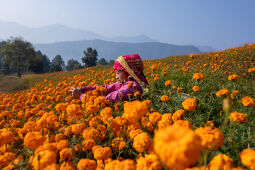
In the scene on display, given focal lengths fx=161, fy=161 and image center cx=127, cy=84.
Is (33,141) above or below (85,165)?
above

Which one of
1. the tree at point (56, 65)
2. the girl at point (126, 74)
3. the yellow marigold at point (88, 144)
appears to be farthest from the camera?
the tree at point (56, 65)

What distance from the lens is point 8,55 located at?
38.0 m

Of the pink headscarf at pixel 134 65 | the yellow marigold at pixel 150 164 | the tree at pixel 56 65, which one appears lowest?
Answer: the yellow marigold at pixel 150 164

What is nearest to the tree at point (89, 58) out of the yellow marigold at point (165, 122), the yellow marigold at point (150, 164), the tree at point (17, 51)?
the tree at point (17, 51)

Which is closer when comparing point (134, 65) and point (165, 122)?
point (165, 122)

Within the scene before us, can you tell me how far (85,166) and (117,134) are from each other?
638mm

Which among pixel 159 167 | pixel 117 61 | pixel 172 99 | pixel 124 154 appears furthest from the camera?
pixel 117 61

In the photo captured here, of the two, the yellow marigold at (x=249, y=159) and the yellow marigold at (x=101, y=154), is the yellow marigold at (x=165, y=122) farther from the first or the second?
the yellow marigold at (x=249, y=159)

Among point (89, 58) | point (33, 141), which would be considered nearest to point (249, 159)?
point (33, 141)

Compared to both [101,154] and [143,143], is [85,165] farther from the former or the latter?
[143,143]

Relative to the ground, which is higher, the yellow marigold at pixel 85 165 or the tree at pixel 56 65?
the tree at pixel 56 65

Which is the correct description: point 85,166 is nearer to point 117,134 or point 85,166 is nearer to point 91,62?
point 117,134

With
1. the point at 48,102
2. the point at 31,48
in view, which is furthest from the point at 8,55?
the point at 48,102

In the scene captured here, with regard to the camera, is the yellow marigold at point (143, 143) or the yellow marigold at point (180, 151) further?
the yellow marigold at point (143, 143)
